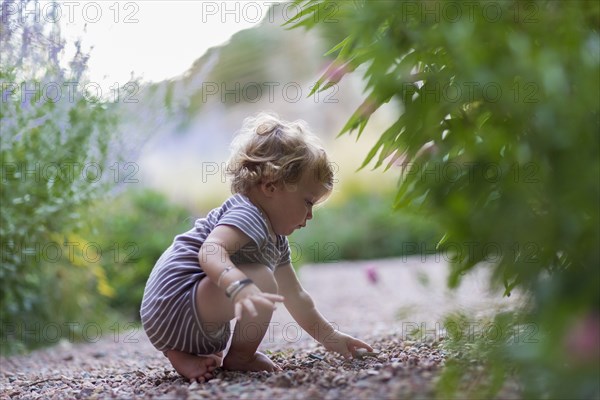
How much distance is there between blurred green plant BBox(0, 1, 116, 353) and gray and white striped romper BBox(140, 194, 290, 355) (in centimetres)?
99

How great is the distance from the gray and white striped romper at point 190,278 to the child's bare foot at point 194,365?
0.8 inches

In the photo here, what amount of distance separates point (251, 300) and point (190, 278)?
45 centimetres

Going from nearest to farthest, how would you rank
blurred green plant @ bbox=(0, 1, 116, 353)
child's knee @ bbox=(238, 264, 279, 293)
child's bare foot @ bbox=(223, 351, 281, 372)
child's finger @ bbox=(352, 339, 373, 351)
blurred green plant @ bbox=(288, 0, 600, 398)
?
blurred green plant @ bbox=(288, 0, 600, 398) < child's knee @ bbox=(238, 264, 279, 293) < child's bare foot @ bbox=(223, 351, 281, 372) < child's finger @ bbox=(352, 339, 373, 351) < blurred green plant @ bbox=(0, 1, 116, 353)

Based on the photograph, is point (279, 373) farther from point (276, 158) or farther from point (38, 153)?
point (38, 153)

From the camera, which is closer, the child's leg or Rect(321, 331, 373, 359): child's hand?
the child's leg

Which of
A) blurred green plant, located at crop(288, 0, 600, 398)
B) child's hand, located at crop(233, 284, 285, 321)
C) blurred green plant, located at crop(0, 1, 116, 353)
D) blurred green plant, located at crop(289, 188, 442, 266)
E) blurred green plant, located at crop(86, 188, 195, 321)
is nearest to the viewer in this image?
blurred green plant, located at crop(288, 0, 600, 398)

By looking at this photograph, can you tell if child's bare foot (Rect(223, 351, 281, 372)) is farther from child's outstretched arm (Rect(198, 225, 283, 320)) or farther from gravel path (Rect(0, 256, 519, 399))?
child's outstretched arm (Rect(198, 225, 283, 320))

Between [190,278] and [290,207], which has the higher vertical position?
[290,207]

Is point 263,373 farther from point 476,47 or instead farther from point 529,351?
point 476,47

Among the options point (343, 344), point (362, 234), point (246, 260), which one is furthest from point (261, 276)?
point (362, 234)

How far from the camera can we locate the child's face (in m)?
2.19

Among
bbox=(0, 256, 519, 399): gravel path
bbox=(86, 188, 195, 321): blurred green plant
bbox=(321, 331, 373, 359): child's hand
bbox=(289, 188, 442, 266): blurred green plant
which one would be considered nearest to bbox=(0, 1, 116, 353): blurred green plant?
bbox=(0, 256, 519, 399): gravel path

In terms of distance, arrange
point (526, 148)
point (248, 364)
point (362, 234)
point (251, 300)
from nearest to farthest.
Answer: point (526, 148)
point (251, 300)
point (248, 364)
point (362, 234)

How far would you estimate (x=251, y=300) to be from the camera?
68.1 inches
